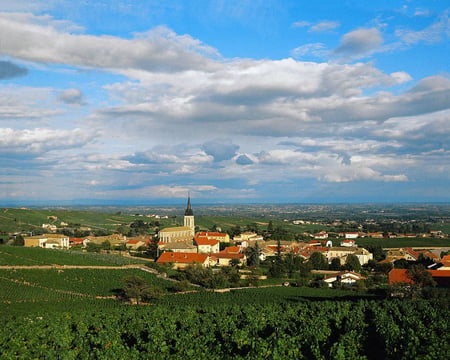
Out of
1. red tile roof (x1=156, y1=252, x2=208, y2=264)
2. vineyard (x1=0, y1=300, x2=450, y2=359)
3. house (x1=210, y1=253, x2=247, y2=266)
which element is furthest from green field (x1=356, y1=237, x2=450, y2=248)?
vineyard (x1=0, y1=300, x2=450, y2=359)

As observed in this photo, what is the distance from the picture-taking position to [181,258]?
70.8 m

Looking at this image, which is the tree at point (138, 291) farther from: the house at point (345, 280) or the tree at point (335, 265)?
the tree at point (335, 265)

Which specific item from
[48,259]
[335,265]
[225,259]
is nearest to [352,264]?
[335,265]

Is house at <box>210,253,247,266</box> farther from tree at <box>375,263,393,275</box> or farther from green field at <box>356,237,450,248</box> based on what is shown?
green field at <box>356,237,450,248</box>

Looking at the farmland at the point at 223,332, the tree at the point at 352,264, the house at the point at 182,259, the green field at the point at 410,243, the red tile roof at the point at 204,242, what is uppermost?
the farmland at the point at 223,332

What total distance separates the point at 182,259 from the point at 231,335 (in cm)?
4897

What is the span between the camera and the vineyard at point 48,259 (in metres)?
57.0

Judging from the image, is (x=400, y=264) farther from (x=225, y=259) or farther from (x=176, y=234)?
(x=176, y=234)

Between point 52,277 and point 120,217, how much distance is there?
137 meters

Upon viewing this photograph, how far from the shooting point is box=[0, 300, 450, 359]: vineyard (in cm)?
Answer: 1883

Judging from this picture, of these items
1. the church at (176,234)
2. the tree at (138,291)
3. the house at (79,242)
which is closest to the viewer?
the tree at (138,291)

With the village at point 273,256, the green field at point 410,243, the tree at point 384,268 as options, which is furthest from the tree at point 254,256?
the green field at point 410,243

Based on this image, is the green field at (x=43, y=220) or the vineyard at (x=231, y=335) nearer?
the vineyard at (x=231, y=335)

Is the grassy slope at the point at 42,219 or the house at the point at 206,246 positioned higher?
the grassy slope at the point at 42,219
